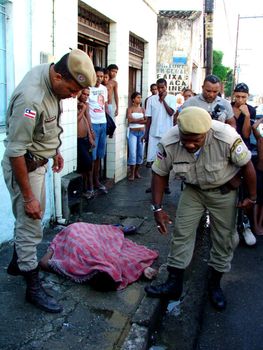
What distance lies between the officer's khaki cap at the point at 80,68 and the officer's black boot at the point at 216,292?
6.80 ft

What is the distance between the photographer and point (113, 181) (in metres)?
7.77

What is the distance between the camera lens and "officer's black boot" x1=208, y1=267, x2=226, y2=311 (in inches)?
147

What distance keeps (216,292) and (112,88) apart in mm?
4448

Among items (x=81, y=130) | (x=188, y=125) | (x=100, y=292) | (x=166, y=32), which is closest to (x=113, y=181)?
(x=81, y=130)

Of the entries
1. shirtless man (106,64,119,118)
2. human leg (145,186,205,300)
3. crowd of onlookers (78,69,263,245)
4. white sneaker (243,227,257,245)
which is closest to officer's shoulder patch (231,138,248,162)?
human leg (145,186,205,300)

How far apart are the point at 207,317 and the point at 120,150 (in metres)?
4.79

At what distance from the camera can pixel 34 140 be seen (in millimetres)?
2969

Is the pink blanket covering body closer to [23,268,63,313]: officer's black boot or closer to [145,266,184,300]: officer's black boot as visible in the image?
[145,266,184,300]: officer's black boot

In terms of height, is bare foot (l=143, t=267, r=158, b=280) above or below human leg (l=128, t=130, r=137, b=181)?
below

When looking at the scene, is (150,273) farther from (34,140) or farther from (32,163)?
(34,140)

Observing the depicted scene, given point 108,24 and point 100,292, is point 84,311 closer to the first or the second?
point 100,292

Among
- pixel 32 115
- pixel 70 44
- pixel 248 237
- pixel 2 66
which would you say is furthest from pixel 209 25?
pixel 32 115

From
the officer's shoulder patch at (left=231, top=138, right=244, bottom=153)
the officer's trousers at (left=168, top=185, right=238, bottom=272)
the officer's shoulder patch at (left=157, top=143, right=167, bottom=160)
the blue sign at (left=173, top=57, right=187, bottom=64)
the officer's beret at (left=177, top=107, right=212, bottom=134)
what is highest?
the blue sign at (left=173, top=57, right=187, bottom=64)

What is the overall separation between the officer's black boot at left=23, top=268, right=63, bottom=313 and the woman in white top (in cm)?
509
